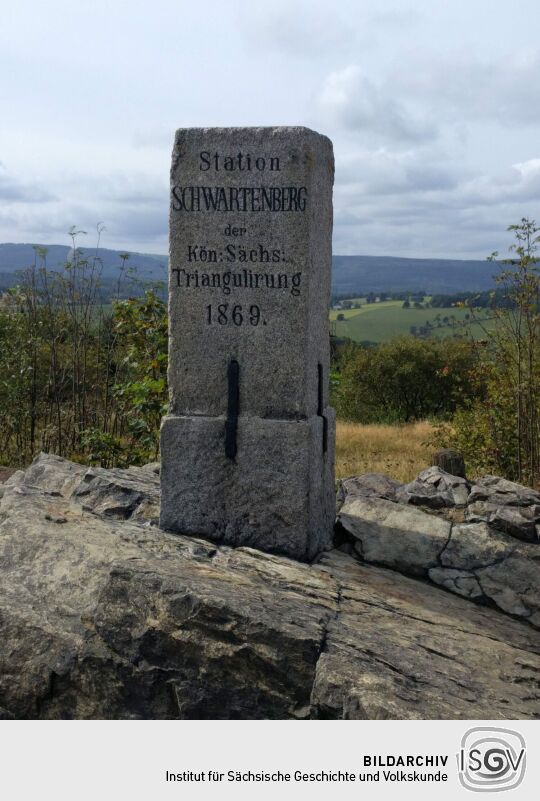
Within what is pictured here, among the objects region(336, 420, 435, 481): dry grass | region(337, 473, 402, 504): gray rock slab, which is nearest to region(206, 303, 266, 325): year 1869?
region(337, 473, 402, 504): gray rock slab

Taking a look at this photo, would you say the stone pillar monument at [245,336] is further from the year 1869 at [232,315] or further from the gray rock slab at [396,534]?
the gray rock slab at [396,534]

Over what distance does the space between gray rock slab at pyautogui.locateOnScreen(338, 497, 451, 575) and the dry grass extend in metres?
5.00

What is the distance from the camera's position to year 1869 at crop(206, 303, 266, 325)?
16.5 feet

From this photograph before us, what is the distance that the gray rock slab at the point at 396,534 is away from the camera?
5.44m

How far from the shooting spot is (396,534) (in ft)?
18.4

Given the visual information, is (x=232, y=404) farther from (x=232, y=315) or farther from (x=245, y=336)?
(x=232, y=315)

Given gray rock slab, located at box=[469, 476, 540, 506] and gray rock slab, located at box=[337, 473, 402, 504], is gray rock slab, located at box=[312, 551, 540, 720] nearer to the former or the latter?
gray rock slab, located at box=[469, 476, 540, 506]

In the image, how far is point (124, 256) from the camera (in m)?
10.0

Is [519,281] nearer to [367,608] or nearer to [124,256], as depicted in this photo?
[124,256]

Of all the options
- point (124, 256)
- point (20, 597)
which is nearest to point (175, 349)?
point (20, 597)

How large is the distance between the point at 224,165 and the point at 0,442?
737 cm

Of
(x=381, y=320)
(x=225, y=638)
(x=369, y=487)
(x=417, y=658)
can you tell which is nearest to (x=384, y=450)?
(x=369, y=487)
